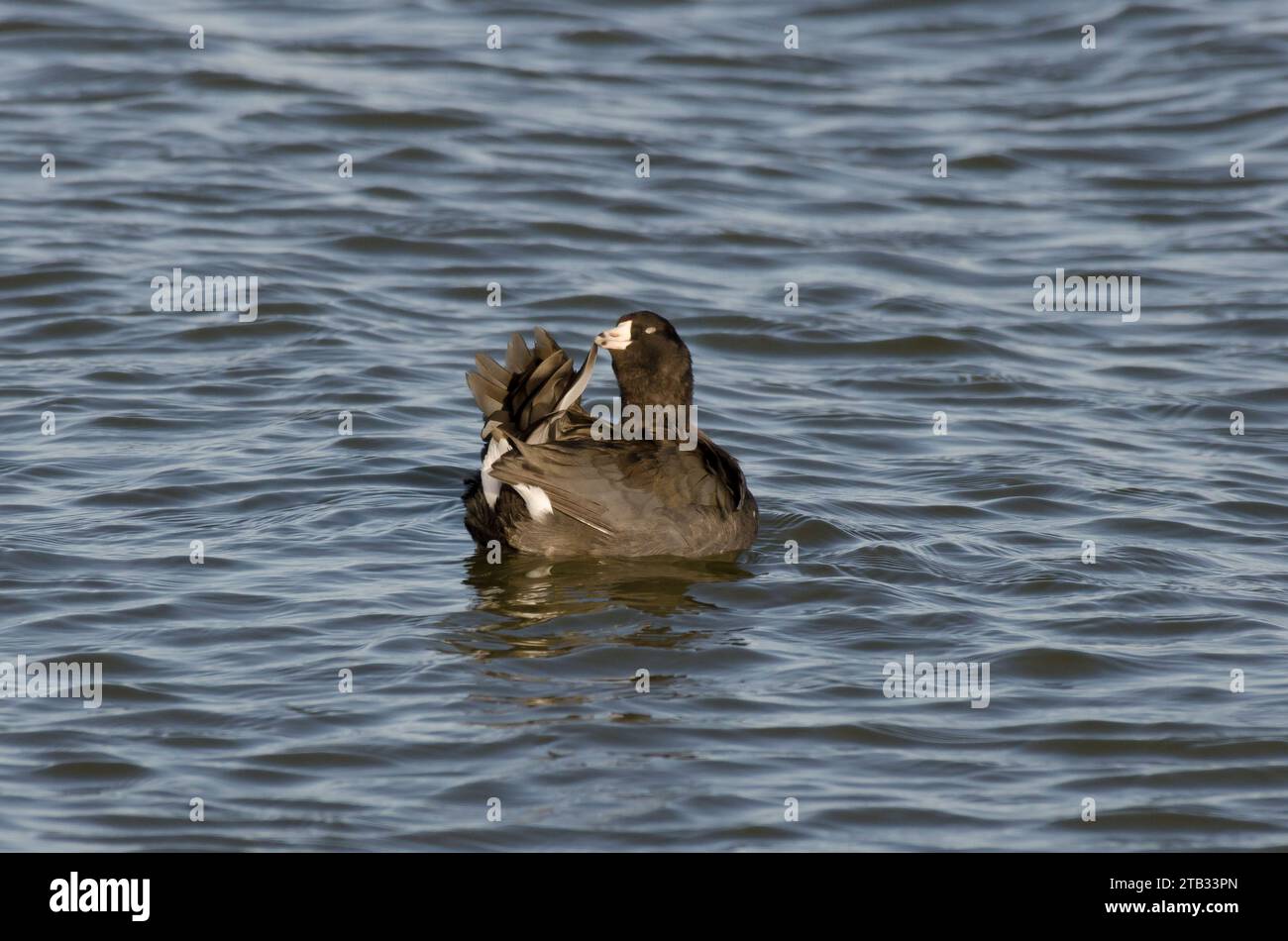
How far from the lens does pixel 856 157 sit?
54.9 feet

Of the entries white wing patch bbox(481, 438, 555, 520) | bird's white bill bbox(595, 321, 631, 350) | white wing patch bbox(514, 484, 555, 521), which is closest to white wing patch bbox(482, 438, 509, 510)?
white wing patch bbox(481, 438, 555, 520)

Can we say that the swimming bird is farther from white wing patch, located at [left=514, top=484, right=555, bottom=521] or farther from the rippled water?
→ the rippled water

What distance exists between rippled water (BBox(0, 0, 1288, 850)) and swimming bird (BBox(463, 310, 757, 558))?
0.21 m

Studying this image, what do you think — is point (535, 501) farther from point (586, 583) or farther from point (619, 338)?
point (619, 338)

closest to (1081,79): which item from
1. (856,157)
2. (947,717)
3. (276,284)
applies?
(856,157)

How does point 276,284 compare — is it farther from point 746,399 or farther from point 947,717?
point 947,717

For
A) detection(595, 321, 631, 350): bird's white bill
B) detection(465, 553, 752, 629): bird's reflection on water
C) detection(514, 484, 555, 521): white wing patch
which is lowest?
detection(465, 553, 752, 629): bird's reflection on water

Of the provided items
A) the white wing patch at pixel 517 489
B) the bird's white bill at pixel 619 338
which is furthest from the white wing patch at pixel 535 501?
the bird's white bill at pixel 619 338

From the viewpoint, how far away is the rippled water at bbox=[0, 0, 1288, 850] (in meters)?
6.82

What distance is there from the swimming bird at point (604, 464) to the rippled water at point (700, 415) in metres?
0.21

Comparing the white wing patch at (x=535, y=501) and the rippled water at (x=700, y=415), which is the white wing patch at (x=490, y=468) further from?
the rippled water at (x=700, y=415)

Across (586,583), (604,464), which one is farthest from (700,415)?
(586,583)

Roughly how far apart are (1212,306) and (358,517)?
24.1 ft

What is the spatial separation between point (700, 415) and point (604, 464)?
9.84 feet
